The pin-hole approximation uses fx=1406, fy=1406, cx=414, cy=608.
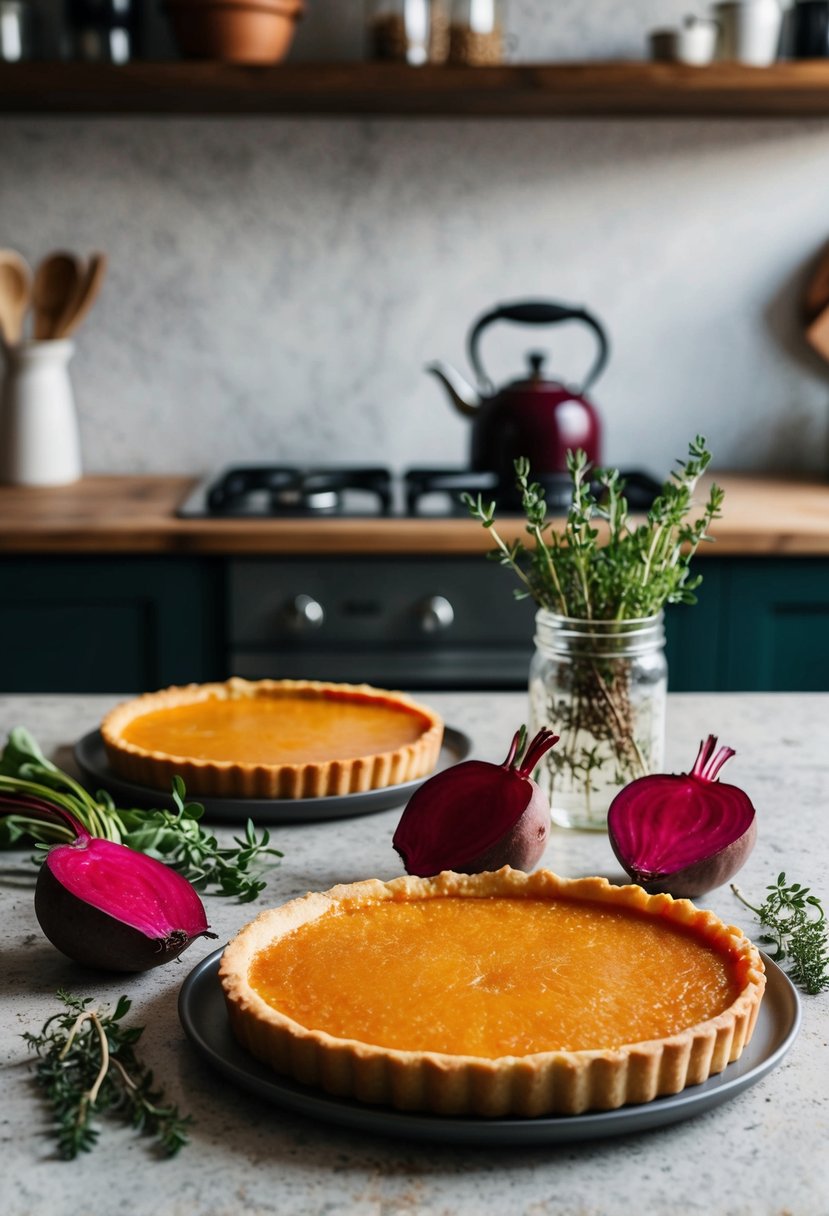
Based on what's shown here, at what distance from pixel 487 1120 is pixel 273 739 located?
0.64 m

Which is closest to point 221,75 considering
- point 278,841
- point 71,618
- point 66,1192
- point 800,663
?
point 71,618

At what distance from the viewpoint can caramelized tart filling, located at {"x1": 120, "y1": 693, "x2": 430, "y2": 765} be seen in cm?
125

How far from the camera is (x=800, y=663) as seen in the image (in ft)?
8.28

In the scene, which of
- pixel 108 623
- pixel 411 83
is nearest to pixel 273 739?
pixel 108 623

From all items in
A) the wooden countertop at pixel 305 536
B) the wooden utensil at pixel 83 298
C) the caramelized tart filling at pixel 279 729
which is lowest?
the wooden countertop at pixel 305 536

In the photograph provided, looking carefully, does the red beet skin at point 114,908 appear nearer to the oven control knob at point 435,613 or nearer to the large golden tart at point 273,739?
the large golden tart at point 273,739

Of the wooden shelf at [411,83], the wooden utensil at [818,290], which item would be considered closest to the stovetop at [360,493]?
the wooden utensil at [818,290]

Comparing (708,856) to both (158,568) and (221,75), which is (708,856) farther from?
(221,75)

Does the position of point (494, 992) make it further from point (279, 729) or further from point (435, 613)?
point (435, 613)

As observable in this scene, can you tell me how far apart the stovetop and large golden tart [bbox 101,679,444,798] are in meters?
1.11

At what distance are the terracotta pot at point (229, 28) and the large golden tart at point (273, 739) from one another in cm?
166

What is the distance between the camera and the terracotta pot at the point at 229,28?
2646 millimetres

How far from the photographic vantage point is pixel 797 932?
92 cm

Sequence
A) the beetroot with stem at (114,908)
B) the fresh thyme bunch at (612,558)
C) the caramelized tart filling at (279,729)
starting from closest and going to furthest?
the beetroot with stem at (114,908)
the fresh thyme bunch at (612,558)
the caramelized tart filling at (279,729)
